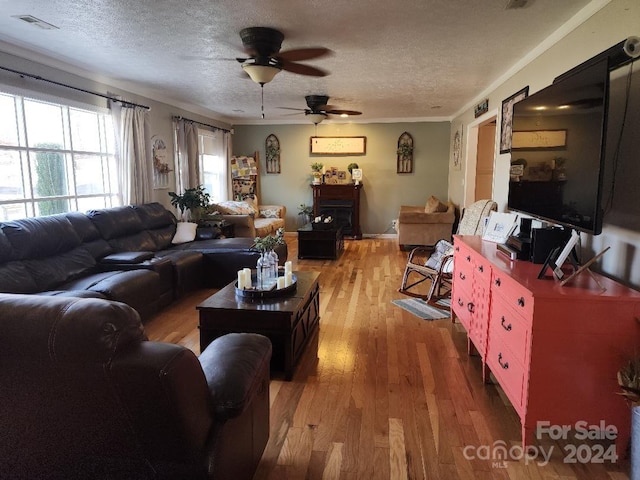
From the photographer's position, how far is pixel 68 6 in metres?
2.63

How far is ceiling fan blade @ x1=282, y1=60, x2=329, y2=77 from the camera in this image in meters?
3.72

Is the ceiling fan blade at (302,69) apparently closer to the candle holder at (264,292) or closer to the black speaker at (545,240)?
the candle holder at (264,292)

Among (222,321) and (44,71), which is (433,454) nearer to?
(222,321)

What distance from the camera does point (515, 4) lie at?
8.26 feet

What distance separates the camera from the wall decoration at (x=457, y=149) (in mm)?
6886

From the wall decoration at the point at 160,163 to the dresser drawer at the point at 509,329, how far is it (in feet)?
15.8

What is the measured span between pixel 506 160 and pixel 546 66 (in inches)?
41.9

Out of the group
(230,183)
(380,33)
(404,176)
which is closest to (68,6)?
(380,33)

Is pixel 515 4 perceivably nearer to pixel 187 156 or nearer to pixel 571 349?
pixel 571 349

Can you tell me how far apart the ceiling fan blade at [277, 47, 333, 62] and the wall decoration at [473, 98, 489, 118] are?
2617 millimetres

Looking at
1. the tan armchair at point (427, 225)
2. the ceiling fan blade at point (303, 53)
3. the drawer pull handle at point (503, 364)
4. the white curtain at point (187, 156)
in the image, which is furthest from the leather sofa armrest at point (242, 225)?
the drawer pull handle at point (503, 364)

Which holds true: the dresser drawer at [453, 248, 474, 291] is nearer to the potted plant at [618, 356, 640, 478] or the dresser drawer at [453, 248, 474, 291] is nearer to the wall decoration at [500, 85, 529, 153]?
the potted plant at [618, 356, 640, 478]

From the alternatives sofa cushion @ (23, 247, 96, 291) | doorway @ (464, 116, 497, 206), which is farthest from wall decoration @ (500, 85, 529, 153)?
sofa cushion @ (23, 247, 96, 291)

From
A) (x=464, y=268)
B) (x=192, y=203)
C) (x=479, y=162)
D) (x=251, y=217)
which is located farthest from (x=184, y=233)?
(x=479, y=162)
